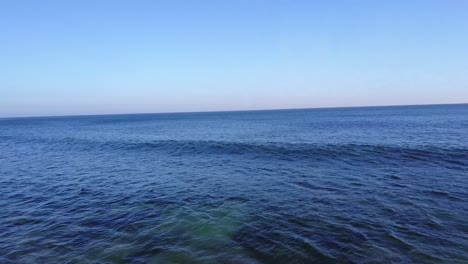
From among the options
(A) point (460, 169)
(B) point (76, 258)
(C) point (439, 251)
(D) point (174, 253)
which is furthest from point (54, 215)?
(A) point (460, 169)

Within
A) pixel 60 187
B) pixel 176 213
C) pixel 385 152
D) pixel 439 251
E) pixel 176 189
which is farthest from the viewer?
pixel 385 152

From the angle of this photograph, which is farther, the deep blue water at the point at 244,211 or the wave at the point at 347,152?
the wave at the point at 347,152

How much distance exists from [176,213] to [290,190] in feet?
24.6

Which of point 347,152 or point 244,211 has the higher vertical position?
point 347,152

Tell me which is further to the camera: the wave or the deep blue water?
the wave

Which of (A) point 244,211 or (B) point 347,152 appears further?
(B) point 347,152

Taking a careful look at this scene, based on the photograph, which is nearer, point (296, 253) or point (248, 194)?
point (296, 253)

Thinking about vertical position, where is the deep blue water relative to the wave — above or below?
below

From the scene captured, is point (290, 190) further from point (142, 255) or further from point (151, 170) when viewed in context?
point (151, 170)

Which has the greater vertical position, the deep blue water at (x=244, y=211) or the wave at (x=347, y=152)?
the wave at (x=347, y=152)

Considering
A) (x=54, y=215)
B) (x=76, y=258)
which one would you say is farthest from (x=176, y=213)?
(x=54, y=215)

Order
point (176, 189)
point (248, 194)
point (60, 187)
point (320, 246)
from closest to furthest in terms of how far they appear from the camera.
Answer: point (320, 246), point (248, 194), point (176, 189), point (60, 187)

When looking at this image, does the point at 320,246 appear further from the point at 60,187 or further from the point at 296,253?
the point at 60,187

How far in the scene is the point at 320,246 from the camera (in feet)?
33.7
